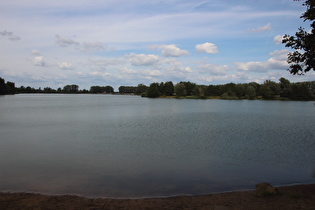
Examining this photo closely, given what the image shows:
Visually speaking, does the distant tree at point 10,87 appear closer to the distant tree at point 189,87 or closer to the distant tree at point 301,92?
the distant tree at point 189,87

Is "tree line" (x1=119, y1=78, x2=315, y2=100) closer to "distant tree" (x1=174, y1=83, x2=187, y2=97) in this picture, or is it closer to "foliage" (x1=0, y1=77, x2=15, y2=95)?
"distant tree" (x1=174, y1=83, x2=187, y2=97)

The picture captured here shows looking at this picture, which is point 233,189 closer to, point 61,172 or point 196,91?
point 61,172

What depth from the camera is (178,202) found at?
784 centimetres

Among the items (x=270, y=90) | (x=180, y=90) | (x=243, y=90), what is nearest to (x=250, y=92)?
(x=243, y=90)

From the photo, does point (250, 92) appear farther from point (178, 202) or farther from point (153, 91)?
point (178, 202)

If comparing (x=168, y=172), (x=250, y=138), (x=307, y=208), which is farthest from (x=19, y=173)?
(x=250, y=138)

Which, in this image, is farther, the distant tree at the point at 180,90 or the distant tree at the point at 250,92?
the distant tree at the point at 180,90

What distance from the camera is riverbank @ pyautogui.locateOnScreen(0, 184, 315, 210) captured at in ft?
23.7

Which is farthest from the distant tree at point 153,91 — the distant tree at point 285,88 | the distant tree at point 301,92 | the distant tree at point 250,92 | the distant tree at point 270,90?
the distant tree at point 301,92

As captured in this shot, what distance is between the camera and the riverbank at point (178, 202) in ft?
23.7

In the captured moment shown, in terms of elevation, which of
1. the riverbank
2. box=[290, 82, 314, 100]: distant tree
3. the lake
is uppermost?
box=[290, 82, 314, 100]: distant tree

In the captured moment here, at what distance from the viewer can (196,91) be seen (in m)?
134

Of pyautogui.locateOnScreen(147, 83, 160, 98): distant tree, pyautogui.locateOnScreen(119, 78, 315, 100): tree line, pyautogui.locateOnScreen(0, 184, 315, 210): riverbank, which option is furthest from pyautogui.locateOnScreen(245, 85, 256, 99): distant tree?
pyautogui.locateOnScreen(0, 184, 315, 210): riverbank

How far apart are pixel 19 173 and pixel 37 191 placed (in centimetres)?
280
